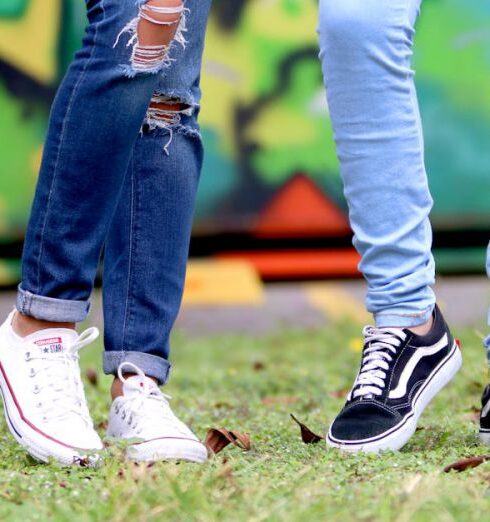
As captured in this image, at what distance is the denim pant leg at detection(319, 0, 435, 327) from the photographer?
1932 millimetres

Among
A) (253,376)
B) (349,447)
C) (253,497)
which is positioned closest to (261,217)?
(253,376)

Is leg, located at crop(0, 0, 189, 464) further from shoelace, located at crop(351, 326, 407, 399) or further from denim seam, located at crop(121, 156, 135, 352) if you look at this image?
shoelace, located at crop(351, 326, 407, 399)

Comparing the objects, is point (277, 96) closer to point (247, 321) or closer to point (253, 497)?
point (247, 321)

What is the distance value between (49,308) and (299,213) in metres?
3.94

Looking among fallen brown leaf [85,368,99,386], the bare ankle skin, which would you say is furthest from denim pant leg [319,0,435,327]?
fallen brown leaf [85,368,99,386]

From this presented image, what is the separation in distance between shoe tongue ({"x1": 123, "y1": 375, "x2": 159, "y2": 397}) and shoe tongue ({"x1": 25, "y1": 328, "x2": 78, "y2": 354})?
143mm

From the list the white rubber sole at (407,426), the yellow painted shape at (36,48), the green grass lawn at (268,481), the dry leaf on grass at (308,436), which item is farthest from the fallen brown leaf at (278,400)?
the yellow painted shape at (36,48)

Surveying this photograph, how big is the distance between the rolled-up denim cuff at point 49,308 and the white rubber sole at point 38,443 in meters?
0.14

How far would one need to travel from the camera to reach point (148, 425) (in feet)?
6.05

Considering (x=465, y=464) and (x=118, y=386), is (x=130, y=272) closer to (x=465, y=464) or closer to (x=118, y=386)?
(x=118, y=386)

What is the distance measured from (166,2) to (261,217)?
3.90 m

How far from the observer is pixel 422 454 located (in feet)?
6.06

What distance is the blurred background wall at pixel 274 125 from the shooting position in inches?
216

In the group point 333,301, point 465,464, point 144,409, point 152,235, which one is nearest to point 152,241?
point 152,235
